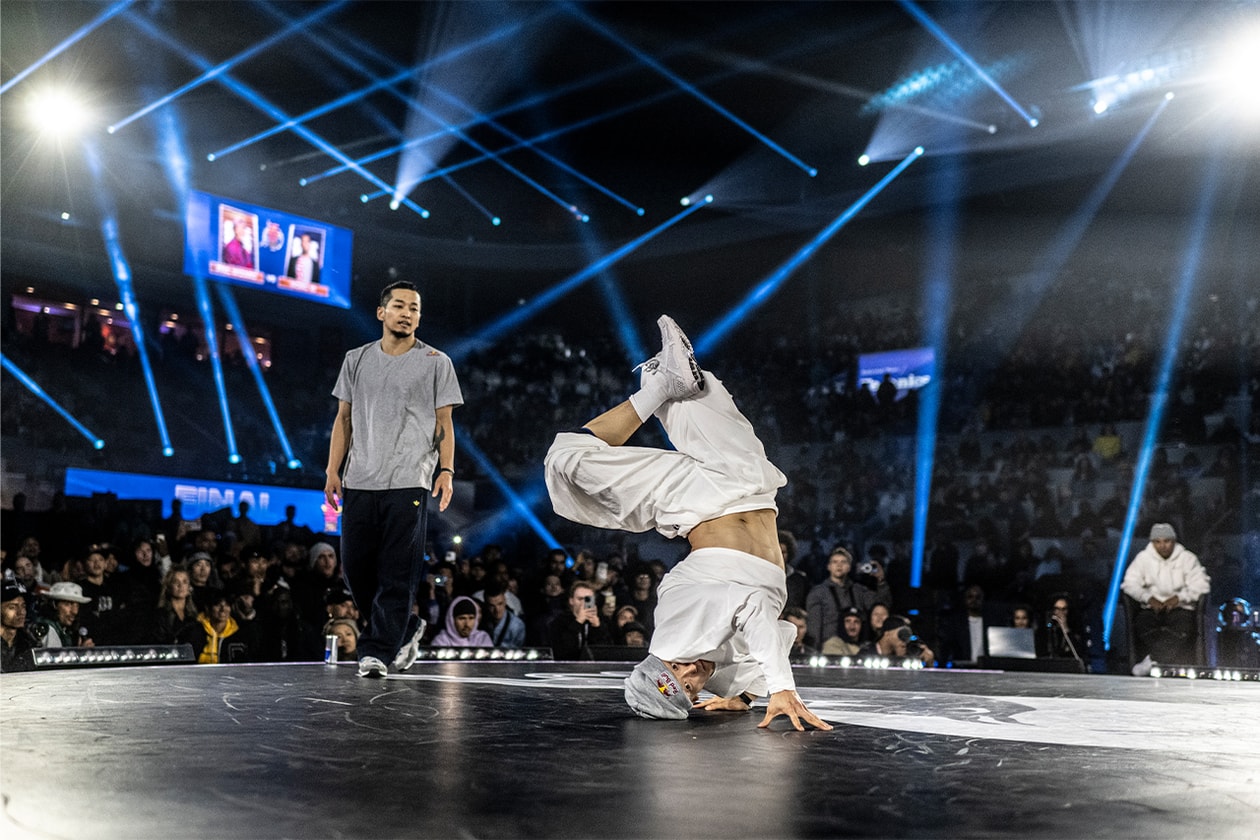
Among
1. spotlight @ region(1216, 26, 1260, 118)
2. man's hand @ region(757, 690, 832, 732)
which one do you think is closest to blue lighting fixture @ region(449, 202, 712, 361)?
spotlight @ region(1216, 26, 1260, 118)

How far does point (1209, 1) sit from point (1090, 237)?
3500mm

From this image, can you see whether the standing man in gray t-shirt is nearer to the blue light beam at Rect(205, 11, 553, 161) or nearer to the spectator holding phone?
the spectator holding phone

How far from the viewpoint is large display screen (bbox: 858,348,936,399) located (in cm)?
1271

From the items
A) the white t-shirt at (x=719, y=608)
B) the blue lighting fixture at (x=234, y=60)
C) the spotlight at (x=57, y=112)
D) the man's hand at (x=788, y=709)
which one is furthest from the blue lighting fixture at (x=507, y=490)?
the man's hand at (x=788, y=709)

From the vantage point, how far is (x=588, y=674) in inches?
157

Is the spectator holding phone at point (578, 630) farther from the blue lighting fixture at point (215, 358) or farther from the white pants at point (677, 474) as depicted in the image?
the blue lighting fixture at point (215, 358)

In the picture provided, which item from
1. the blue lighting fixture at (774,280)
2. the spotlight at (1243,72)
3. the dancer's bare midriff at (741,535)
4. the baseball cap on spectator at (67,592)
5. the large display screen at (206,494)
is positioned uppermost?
the spotlight at (1243,72)

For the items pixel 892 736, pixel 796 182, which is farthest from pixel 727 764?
pixel 796 182

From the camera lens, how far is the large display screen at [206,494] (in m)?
11.9

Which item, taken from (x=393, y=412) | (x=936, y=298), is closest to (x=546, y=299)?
(x=936, y=298)

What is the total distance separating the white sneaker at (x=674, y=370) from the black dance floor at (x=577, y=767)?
0.74 meters

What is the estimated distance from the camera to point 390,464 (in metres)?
3.40

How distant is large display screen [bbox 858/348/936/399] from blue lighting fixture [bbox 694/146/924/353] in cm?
165

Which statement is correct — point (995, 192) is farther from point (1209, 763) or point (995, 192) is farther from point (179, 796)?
point (179, 796)
